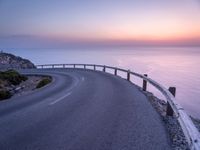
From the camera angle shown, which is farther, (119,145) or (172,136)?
(172,136)

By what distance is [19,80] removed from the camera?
29.0 m

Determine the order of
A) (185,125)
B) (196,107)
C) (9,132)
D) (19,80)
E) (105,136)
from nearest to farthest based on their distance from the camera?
(185,125), (105,136), (9,132), (19,80), (196,107)

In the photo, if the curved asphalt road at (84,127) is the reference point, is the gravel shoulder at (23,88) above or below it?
below

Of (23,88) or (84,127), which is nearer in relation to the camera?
(84,127)

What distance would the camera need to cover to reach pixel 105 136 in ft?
21.3

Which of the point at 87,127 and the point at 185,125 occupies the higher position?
the point at 185,125

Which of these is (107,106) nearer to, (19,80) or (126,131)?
(126,131)

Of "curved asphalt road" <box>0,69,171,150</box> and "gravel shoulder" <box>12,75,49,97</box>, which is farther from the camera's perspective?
"gravel shoulder" <box>12,75,49,97</box>

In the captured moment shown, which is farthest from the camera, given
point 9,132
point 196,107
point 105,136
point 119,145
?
point 196,107

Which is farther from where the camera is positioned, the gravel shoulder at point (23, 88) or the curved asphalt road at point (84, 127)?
the gravel shoulder at point (23, 88)

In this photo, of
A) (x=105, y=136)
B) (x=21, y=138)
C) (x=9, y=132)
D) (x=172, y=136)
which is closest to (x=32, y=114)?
(x=9, y=132)

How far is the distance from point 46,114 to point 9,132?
2.22m

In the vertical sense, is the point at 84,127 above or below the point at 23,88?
above

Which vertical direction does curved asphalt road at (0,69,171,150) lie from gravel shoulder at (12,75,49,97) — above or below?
above
